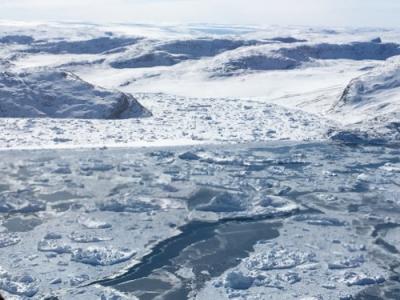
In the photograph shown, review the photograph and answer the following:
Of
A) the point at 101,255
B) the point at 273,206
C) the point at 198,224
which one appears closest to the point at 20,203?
the point at 101,255

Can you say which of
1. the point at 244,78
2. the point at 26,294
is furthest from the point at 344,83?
the point at 26,294

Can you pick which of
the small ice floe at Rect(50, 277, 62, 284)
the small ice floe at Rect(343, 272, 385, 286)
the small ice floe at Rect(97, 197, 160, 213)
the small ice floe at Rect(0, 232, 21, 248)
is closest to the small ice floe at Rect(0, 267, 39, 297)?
the small ice floe at Rect(50, 277, 62, 284)

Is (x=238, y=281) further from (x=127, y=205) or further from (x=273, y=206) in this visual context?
(x=127, y=205)

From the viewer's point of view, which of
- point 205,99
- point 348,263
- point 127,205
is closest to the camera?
point 348,263

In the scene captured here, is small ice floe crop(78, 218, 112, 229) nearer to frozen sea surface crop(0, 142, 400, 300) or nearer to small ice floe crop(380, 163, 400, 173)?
frozen sea surface crop(0, 142, 400, 300)

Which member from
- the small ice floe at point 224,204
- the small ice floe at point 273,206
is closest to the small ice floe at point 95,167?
the small ice floe at point 224,204

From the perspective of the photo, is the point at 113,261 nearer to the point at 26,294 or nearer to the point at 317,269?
the point at 26,294

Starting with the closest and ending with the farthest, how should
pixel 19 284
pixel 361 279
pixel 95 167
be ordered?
pixel 19 284 < pixel 361 279 < pixel 95 167

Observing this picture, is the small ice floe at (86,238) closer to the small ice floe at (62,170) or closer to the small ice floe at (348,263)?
the small ice floe at (348,263)
